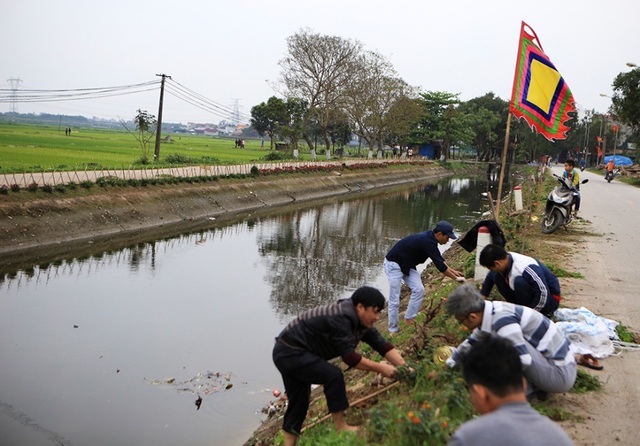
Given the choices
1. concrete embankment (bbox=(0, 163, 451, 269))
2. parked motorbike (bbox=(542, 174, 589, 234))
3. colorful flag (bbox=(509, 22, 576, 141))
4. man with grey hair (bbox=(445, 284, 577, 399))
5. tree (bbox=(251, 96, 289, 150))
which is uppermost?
tree (bbox=(251, 96, 289, 150))

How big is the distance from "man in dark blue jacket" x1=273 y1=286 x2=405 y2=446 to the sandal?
7.52 feet

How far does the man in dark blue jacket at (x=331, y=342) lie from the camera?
4980 millimetres

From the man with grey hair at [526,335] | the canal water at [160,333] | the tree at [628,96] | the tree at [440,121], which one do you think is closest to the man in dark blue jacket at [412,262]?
the canal water at [160,333]

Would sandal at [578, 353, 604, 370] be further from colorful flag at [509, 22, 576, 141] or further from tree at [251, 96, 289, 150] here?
tree at [251, 96, 289, 150]

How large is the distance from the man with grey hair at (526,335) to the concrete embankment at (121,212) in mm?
14036

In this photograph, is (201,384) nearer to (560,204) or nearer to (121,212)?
(560,204)

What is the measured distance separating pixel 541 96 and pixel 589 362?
21.1 ft

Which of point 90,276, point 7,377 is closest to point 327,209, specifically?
point 90,276

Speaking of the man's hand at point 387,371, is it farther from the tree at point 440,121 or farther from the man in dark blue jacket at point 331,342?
the tree at point 440,121

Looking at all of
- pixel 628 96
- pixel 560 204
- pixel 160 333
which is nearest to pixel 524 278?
pixel 160 333

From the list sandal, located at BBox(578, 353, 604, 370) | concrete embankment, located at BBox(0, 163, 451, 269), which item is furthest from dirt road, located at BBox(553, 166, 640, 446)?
concrete embankment, located at BBox(0, 163, 451, 269)

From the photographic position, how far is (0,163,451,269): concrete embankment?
724 inches

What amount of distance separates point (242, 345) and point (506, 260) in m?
5.37

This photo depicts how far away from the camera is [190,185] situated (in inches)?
1114
